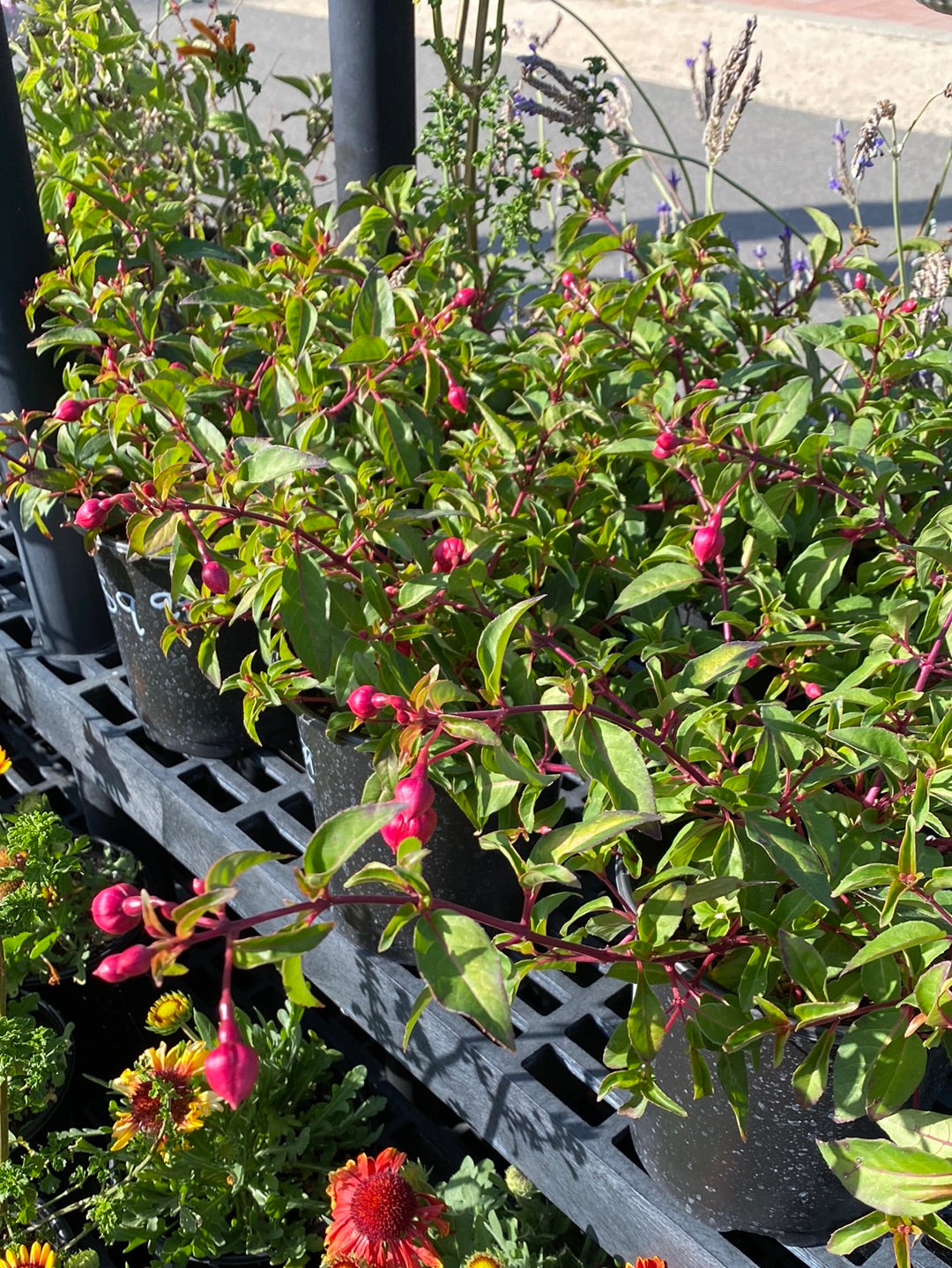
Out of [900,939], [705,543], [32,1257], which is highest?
[705,543]

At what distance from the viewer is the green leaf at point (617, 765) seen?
0.63 meters

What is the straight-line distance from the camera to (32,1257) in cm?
94

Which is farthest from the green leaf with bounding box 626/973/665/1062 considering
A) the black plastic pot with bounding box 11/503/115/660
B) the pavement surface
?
the pavement surface

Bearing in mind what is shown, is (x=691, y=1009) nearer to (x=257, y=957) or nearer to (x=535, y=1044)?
(x=535, y=1044)

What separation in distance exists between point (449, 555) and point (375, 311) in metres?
0.25

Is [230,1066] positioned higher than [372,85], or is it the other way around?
[372,85]

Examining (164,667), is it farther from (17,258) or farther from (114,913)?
(114,913)

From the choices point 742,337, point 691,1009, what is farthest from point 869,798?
point 742,337

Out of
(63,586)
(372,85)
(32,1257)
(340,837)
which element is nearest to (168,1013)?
(32,1257)

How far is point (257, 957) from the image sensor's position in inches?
18.3

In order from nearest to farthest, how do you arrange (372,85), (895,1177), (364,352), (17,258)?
(895,1177), (364,352), (17,258), (372,85)

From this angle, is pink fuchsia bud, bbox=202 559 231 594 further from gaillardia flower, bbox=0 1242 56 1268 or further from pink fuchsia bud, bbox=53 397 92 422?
gaillardia flower, bbox=0 1242 56 1268

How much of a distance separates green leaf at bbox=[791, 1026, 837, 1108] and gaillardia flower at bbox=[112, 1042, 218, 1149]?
22.2 inches

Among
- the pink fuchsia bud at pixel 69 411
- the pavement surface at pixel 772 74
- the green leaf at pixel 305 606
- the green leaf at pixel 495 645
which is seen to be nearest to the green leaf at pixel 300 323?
the pink fuchsia bud at pixel 69 411
